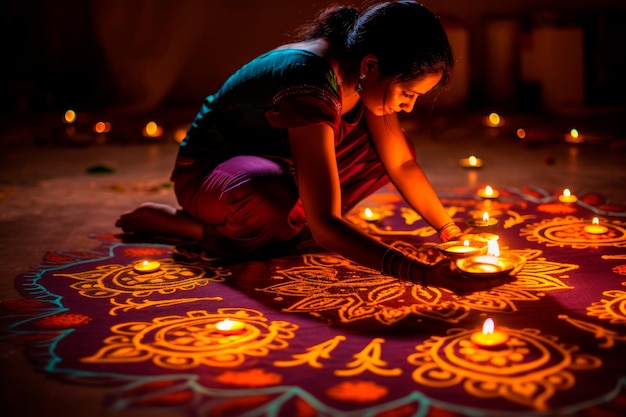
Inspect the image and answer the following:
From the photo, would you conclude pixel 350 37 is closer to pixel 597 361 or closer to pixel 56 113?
pixel 597 361

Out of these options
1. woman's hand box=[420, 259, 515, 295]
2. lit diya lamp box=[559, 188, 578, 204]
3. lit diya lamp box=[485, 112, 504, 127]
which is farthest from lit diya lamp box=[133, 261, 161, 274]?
lit diya lamp box=[485, 112, 504, 127]

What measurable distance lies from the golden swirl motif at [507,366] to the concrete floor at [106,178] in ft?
1.98

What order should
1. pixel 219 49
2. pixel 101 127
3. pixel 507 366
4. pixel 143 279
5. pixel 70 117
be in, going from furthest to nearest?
pixel 219 49, pixel 70 117, pixel 101 127, pixel 143 279, pixel 507 366

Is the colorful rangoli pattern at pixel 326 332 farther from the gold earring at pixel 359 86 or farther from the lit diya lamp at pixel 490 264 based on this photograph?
the gold earring at pixel 359 86

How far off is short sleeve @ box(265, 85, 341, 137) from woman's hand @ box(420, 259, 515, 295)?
0.53 m

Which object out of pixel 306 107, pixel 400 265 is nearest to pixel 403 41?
pixel 306 107

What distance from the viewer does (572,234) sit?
9.11 ft

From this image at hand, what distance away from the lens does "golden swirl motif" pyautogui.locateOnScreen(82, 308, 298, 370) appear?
71.1 inches

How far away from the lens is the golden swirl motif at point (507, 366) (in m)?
1.61

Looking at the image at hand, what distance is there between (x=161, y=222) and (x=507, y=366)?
58.6 inches

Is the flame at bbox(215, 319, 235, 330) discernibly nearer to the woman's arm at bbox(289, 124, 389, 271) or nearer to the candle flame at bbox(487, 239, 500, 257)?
the woman's arm at bbox(289, 124, 389, 271)

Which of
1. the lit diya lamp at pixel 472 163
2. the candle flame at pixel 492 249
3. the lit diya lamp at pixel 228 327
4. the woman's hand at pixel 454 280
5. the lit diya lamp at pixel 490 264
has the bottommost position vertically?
the lit diya lamp at pixel 228 327

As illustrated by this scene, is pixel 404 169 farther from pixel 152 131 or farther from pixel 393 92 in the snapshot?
pixel 152 131

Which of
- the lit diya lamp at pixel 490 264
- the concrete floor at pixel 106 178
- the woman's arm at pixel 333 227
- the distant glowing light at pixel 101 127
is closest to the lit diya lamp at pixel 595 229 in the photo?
the concrete floor at pixel 106 178
